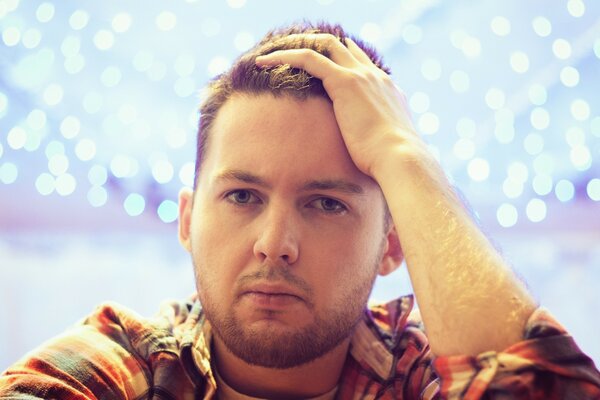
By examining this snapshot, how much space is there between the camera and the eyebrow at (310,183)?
3.90 ft

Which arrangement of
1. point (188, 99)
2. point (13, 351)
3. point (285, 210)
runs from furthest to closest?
point (188, 99) < point (13, 351) < point (285, 210)

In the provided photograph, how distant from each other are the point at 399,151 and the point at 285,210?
0.24 metres

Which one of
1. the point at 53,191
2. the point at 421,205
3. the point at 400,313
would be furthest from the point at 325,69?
the point at 53,191

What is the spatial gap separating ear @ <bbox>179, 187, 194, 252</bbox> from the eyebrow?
0.26m

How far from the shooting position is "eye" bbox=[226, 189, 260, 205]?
1.22m

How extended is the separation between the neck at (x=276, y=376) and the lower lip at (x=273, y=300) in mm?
198

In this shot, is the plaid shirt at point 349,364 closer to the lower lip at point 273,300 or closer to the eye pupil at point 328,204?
the lower lip at point 273,300

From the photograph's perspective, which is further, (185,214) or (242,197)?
(185,214)

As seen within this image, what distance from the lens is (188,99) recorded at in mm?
2182

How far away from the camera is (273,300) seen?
1.12 metres

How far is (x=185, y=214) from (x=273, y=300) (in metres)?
0.46

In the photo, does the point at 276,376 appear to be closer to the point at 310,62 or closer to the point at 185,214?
the point at 185,214

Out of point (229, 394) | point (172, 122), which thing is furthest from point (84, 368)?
point (172, 122)

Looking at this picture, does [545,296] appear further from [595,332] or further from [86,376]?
[86,376]
